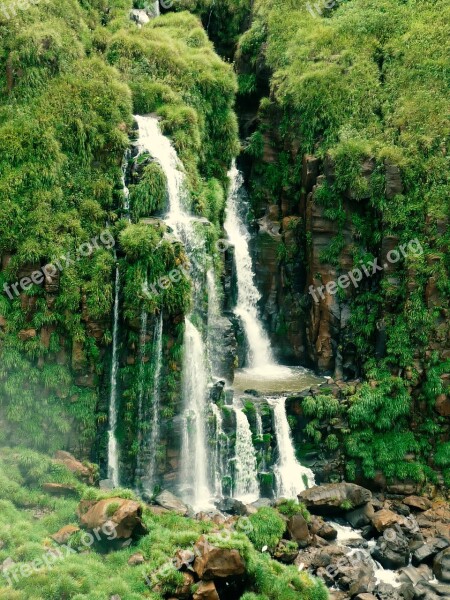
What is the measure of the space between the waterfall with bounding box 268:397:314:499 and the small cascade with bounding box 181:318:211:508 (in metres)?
2.64

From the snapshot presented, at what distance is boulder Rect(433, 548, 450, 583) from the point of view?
17.0m

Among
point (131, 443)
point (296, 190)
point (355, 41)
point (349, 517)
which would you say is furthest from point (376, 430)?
point (355, 41)

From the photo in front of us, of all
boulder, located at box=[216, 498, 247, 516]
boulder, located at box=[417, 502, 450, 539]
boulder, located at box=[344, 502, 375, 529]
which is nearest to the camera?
boulder, located at box=[216, 498, 247, 516]

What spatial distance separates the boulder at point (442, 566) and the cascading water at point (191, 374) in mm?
6967

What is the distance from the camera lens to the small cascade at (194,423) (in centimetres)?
1994

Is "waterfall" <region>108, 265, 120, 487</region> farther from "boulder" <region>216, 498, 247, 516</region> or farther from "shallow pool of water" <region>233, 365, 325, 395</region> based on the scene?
"shallow pool of water" <region>233, 365, 325, 395</region>

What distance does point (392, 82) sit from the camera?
2847 centimetres

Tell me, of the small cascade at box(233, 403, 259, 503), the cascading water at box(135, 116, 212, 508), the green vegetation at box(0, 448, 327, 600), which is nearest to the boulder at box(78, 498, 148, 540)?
the green vegetation at box(0, 448, 327, 600)

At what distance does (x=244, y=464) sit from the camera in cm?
2088

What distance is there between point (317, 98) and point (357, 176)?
5.48 m

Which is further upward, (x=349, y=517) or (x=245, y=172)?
(x=245, y=172)

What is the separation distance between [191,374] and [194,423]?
158 centimetres

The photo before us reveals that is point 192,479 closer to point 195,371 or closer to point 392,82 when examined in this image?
point 195,371

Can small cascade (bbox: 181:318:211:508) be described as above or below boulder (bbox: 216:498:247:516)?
above
